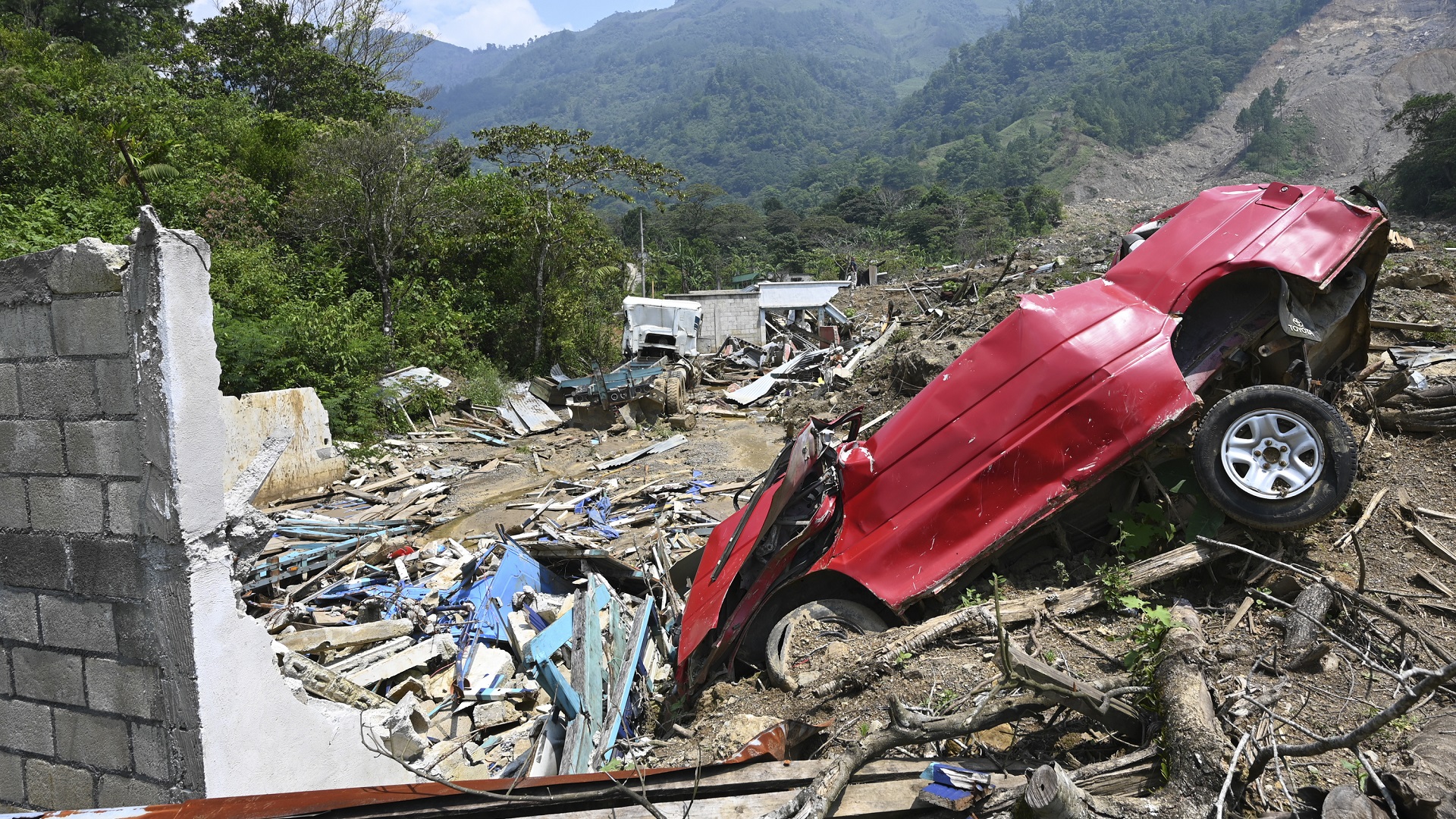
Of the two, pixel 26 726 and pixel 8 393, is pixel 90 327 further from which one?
pixel 26 726

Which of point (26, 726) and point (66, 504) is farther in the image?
point (26, 726)

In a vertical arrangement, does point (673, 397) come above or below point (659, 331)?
below

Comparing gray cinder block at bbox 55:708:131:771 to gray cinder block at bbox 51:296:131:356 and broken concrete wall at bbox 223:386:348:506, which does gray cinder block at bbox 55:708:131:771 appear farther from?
broken concrete wall at bbox 223:386:348:506

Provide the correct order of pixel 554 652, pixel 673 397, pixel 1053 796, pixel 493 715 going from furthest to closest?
pixel 673 397
pixel 554 652
pixel 493 715
pixel 1053 796

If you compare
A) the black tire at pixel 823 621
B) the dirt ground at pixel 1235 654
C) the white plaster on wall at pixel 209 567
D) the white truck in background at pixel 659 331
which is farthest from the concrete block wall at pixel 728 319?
the white plaster on wall at pixel 209 567

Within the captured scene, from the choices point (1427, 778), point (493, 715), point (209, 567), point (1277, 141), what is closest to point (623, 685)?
point (493, 715)

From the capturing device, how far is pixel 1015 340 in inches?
199

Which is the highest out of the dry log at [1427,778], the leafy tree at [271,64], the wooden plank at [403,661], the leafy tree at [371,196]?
the leafy tree at [271,64]

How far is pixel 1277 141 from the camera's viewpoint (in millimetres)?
77188

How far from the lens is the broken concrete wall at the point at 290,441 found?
1049 centimetres

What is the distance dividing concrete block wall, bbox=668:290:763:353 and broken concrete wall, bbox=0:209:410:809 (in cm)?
2185

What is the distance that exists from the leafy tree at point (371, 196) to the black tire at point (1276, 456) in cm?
→ 1774

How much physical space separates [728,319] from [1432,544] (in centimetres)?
2143

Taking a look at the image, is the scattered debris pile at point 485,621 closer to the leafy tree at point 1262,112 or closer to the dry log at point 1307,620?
the dry log at point 1307,620
